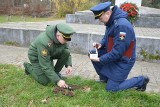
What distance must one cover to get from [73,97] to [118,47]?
3.28ft

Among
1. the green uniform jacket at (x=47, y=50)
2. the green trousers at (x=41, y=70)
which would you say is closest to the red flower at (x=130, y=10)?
the green trousers at (x=41, y=70)

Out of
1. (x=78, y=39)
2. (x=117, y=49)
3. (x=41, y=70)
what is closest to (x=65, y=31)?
(x=117, y=49)

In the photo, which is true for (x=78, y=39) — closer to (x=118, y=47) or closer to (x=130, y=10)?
(x=118, y=47)

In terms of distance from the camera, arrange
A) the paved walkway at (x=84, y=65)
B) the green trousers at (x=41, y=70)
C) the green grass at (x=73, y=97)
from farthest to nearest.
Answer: the paved walkway at (x=84, y=65) < the green trousers at (x=41, y=70) < the green grass at (x=73, y=97)

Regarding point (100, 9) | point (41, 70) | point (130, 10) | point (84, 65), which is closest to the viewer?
point (100, 9)

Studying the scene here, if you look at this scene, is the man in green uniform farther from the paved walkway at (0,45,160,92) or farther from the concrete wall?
the concrete wall

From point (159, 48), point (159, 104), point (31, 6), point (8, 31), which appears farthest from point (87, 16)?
point (31, 6)

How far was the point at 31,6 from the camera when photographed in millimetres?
25656

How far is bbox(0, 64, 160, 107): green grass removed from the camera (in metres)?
3.55

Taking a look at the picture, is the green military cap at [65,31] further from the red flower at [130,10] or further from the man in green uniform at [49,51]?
the red flower at [130,10]

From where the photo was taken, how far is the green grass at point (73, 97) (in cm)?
355

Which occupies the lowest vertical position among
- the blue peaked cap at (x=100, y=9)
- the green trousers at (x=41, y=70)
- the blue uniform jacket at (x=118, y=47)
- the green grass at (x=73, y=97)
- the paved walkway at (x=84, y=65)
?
the paved walkway at (x=84, y=65)

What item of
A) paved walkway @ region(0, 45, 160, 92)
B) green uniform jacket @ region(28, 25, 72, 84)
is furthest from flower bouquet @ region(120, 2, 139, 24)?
green uniform jacket @ region(28, 25, 72, 84)

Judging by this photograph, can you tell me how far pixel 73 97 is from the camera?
12.3ft
